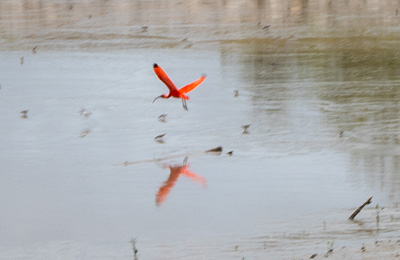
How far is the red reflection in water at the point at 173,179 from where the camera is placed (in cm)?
785

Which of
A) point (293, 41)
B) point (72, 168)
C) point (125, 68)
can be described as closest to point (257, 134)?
point (72, 168)

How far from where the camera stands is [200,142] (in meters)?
9.63

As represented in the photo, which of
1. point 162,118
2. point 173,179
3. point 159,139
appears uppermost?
point 173,179

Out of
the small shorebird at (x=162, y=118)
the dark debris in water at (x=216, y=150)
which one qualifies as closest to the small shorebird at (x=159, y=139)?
the dark debris in water at (x=216, y=150)

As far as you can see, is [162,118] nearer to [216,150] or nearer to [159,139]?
[159,139]

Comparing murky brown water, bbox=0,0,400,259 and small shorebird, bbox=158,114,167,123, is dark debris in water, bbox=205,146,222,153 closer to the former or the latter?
murky brown water, bbox=0,0,400,259

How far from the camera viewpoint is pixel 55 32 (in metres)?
18.7

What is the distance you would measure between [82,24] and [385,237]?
14074 mm

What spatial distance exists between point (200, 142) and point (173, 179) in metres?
1.34

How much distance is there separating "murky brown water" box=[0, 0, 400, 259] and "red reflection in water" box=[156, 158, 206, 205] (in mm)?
24

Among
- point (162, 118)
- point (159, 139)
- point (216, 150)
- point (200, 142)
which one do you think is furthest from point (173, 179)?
point (162, 118)

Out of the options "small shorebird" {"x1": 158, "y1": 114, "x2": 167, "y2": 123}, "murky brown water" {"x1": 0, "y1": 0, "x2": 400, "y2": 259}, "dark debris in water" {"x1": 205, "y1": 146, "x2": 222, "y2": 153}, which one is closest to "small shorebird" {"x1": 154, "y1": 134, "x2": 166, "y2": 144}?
"murky brown water" {"x1": 0, "y1": 0, "x2": 400, "y2": 259}

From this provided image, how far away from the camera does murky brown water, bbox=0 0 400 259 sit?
6836mm

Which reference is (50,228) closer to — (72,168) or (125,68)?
(72,168)
